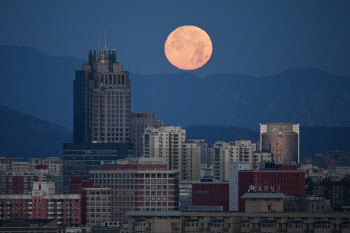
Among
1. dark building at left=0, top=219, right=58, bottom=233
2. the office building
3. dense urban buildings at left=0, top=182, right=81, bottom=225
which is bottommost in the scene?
dark building at left=0, top=219, right=58, bottom=233

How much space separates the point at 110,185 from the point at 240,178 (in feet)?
58.9

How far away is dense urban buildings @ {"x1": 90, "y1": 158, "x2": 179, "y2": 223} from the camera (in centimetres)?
19000

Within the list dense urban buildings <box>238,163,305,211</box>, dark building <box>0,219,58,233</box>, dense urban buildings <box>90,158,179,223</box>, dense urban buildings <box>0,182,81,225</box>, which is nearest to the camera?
dark building <box>0,219,58,233</box>

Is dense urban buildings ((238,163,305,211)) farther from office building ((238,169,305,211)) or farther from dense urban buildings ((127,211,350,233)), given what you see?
dense urban buildings ((127,211,350,233))

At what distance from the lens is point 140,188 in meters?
192

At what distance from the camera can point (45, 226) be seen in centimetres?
16050

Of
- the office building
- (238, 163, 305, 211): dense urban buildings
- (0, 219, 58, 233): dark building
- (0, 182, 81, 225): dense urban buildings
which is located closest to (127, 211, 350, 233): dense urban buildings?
(0, 219, 58, 233): dark building

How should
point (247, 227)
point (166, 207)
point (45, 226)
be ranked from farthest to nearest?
point (166, 207)
point (45, 226)
point (247, 227)

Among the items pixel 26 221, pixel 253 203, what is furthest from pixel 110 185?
pixel 253 203

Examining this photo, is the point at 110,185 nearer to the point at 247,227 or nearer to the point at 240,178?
the point at 240,178

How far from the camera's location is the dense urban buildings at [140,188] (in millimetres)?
190000

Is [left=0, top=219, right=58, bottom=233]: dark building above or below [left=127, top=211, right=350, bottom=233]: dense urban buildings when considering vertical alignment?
below

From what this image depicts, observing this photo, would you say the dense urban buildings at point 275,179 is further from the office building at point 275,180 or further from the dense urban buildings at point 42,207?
the dense urban buildings at point 42,207

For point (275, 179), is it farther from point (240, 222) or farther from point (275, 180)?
point (240, 222)
